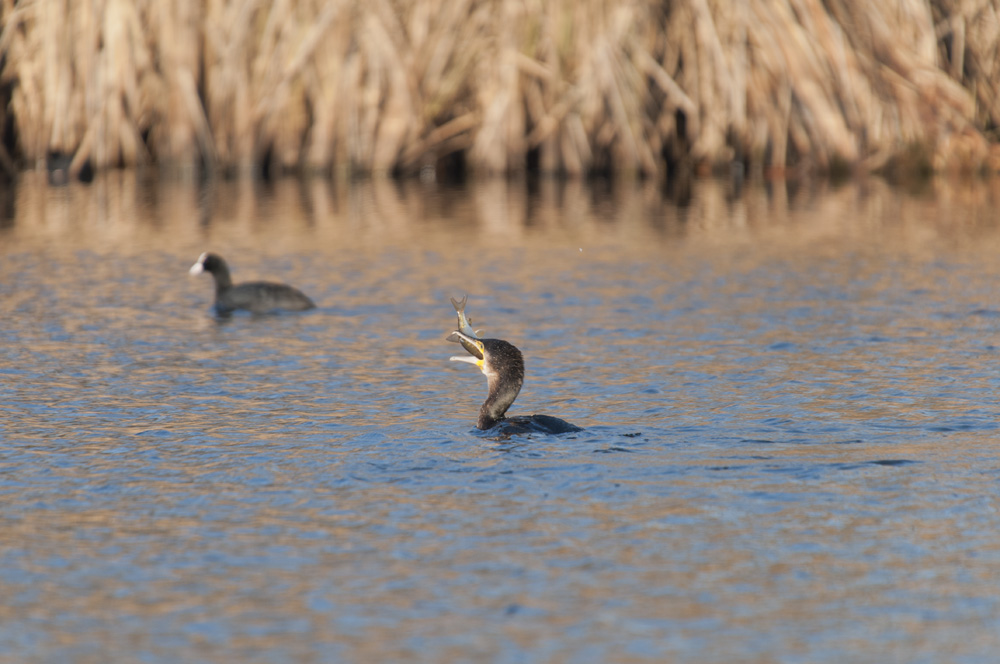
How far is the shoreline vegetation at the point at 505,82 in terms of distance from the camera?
21188 millimetres

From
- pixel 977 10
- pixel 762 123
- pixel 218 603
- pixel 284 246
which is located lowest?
pixel 218 603

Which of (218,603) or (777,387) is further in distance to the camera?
(777,387)

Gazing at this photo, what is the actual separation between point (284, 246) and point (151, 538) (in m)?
10.5

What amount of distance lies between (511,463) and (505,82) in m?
14.8

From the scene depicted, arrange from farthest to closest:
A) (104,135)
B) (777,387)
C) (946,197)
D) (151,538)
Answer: (104,135), (946,197), (777,387), (151,538)

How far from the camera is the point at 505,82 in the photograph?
70.5ft

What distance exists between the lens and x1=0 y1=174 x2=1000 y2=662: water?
207 inches

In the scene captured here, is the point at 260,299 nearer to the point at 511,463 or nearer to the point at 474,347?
the point at 474,347

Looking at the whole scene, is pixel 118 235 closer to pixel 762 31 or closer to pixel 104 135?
pixel 104 135

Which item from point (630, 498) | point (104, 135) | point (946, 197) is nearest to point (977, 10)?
point (946, 197)

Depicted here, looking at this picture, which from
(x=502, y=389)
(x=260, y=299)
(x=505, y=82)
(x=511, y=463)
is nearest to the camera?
(x=511, y=463)

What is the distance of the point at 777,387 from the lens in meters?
9.19

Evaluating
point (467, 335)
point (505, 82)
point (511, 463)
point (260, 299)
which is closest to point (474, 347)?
point (467, 335)

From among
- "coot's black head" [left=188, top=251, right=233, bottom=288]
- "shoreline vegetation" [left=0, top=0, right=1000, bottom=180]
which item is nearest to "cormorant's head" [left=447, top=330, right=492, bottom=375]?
"coot's black head" [left=188, top=251, right=233, bottom=288]
